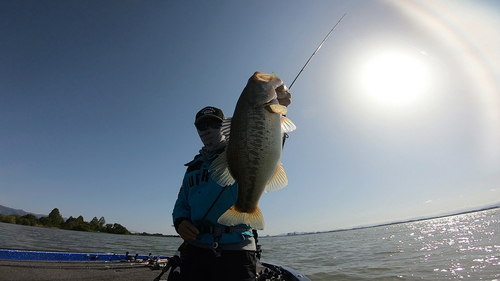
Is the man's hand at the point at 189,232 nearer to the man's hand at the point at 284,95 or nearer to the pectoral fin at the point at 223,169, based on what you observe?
the pectoral fin at the point at 223,169

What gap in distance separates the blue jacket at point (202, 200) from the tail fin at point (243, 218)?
27.7 inches

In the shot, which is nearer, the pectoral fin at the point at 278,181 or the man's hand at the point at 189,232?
the pectoral fin at the point at 278,181

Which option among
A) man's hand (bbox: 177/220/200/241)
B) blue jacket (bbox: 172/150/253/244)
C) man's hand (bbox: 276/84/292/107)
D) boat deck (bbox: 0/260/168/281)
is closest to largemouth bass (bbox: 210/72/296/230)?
man's hand (bbox: 276/84/292/107)

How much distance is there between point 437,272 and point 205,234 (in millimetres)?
12906

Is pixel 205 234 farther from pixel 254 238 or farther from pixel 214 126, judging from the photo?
pixel 214 126

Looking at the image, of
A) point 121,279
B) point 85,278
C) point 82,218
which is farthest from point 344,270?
point 82,218

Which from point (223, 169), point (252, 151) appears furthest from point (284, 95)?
point (223, 169)

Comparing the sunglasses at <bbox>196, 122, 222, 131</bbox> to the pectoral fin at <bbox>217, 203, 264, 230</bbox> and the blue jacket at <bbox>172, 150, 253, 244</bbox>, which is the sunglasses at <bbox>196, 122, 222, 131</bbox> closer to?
the blue jacket at <bbox>172, 150, 253, 244</bbox>

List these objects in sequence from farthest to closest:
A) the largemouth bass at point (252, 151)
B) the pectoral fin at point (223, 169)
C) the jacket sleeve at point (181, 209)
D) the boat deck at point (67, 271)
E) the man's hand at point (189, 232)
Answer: the boat deck at point (67, 271) → the jacket sleeve at point (181, 209) → the man's hand at point (189, 232) → the pectoral fin at point (223, 169) → the largemouth bass at point (252, 151)

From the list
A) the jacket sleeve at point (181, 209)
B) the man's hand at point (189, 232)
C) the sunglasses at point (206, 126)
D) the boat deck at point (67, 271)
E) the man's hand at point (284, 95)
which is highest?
the man's hand at point (284, 95)

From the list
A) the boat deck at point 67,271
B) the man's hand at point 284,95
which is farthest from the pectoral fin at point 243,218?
the boat deck at point 67,271

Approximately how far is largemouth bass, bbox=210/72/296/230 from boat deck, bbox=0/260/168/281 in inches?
225

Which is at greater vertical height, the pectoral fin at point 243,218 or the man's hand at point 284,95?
A: the man's hand at point 284,95

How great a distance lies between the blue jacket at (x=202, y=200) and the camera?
2955 mm
